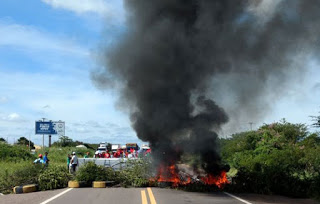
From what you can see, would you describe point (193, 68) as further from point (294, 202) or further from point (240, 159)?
point (240, 159)

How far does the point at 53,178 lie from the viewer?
16484mm

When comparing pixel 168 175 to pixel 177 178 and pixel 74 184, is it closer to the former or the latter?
pixel 177 178

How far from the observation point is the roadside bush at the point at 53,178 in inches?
635

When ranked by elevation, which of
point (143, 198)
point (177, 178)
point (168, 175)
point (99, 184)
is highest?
point (168, 175)

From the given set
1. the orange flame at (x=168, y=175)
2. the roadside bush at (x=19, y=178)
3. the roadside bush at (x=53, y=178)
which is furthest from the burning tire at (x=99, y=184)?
the roadside bush at (x=19, y=178)

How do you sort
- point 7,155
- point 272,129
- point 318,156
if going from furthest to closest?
point 7,155
point 272,129
point 318,156

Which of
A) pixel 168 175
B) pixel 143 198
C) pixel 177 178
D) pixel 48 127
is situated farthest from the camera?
pixel 48 127

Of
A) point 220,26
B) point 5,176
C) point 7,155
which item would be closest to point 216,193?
point 220,26

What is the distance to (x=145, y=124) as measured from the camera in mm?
17359

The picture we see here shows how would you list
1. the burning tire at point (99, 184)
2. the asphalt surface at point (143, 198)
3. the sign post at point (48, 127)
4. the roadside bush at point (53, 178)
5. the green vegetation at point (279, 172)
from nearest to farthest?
the asphalt surface at point (143, 198) → the green vegetation at point (279, 172) → the roadside bush at point (53, 178) → the burning tire at point (99, 184) → the sign post at point (48, 127)

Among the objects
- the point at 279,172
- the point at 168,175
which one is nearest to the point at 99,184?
the point at 168,175

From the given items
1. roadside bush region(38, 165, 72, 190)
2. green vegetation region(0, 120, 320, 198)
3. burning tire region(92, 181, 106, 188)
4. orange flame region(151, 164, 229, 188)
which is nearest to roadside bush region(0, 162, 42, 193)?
green vegetation region(0, 120, 320, 198)

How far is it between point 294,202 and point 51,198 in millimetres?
8447

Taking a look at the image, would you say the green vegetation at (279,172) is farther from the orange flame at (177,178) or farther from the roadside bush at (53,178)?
the roadside bush at (53,178)
